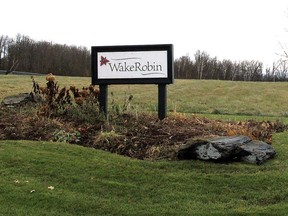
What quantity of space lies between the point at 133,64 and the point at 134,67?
71 mm

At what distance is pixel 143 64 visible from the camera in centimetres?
964

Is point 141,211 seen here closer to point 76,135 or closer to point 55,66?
point 76,135

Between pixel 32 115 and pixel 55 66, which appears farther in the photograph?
pixel 55 66

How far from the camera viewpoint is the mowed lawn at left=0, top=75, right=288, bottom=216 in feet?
17.4

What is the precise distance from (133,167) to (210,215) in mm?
1794

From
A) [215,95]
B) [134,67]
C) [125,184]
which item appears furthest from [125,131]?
[215,95]

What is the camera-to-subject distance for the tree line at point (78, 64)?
74750 mm

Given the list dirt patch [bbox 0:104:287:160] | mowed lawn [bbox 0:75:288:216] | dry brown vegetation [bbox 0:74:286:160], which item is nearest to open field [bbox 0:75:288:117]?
dry brown vegetation [bbox 0:74:286:160]

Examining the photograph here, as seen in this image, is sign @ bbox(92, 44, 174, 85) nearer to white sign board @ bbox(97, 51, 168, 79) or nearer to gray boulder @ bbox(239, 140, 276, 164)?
white sign board @ bbox(97, 51, 168, 79)

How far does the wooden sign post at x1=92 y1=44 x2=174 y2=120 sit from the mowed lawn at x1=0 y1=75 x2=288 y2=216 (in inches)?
103

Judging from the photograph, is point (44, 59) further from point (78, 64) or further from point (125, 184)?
point (125, 184)

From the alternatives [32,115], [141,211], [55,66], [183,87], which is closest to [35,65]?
[55,66]

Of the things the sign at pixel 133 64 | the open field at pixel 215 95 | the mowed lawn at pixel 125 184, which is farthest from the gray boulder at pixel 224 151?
the open field at pixel 215 95

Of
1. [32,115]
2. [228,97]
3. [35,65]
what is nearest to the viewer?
[32,115]
